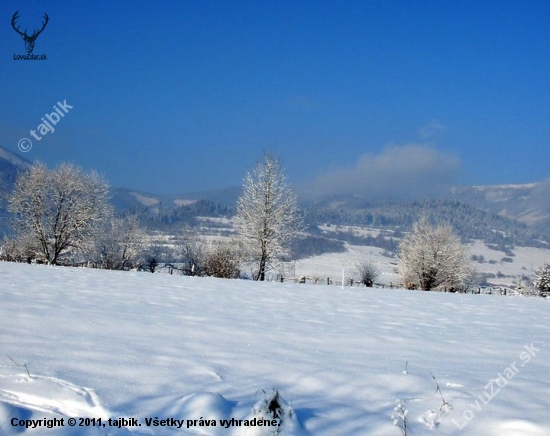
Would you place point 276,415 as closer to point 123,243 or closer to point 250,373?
point 250,373

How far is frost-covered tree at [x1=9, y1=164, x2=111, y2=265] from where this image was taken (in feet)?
120

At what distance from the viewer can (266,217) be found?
31.1 m

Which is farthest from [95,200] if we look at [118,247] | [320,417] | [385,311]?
[320,417]

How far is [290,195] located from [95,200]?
17879 mm

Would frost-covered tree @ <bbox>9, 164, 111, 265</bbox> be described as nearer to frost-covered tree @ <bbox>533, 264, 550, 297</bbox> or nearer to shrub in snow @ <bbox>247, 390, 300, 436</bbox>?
shrub in snow @ <bbox>247, 390, 300, 436</bbox>

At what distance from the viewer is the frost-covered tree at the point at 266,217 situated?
102 ft

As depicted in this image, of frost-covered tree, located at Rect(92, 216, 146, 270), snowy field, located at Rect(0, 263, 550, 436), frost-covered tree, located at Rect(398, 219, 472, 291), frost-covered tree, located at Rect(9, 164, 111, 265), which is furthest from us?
frost-covered tree, located at Rect(92, 216, 146, 270)

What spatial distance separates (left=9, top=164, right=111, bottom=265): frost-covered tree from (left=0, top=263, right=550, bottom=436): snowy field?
1221 inches

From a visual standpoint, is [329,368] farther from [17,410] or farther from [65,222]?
[65,222]

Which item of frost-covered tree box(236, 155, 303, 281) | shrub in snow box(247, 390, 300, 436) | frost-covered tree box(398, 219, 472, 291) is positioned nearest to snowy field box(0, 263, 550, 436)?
shrub in snow box(247, 390, 300, 436)

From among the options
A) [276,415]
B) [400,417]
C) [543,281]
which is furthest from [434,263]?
[276,415]

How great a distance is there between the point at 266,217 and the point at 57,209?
19263 millimetres

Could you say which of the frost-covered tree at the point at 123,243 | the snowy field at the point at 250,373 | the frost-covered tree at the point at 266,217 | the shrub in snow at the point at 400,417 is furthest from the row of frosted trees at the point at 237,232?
the shrub in snow at the point at 400,417

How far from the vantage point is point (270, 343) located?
5938mm
